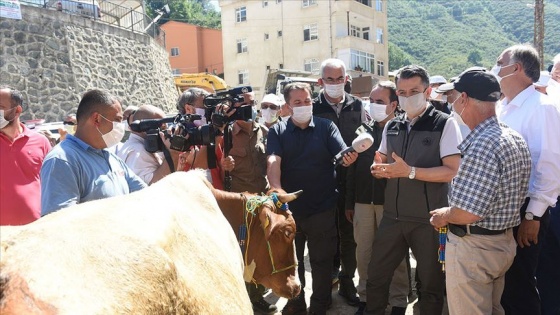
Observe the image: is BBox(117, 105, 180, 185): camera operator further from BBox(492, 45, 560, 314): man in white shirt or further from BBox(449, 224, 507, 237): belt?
BBox(492, 45, 560, 314): man in white shirt

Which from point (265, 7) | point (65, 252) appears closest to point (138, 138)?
point (65, 252)

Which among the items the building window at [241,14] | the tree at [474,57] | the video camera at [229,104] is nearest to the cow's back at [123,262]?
the video camera at [229,104]

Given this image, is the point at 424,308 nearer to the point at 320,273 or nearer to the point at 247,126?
the point at 320,273

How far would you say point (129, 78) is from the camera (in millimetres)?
21047

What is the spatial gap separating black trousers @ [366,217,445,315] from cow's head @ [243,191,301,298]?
101cm

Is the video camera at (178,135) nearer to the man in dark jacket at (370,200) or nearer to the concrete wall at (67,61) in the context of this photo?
the man in dark jacket at (370,200)

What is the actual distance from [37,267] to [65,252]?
11 cm

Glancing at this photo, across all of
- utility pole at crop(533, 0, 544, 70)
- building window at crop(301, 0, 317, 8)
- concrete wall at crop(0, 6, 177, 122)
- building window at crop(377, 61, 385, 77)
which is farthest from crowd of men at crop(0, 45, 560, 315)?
building window at crop(377, 61, 385, 77)

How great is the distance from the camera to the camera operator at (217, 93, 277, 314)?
16.3 ft

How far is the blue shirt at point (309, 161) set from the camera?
4.78 meters

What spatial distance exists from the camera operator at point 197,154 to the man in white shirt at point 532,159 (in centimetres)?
270

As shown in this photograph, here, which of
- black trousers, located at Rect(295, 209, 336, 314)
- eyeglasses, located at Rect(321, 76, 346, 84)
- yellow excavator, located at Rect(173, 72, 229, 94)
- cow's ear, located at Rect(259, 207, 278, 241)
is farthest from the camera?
yellow excavator, located at Rect(173, 72, 229, 94)

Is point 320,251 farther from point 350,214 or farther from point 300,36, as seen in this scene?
point 300,36

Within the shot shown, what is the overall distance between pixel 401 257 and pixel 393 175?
2.78 feet
